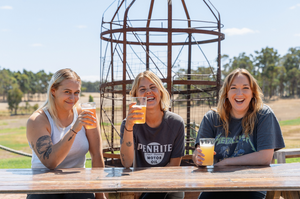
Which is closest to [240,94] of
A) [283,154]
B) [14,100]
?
[283,154]

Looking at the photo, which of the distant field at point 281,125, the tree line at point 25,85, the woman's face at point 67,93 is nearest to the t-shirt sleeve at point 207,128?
the woman's face at point 67,93

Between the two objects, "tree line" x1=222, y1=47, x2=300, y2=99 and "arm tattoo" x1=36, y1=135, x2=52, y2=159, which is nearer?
"arm tattoo" x1=36, y1=135, x2=52, y2=159

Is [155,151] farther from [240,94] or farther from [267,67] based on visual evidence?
[267,67]

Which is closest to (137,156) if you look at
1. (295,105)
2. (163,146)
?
(163,146)

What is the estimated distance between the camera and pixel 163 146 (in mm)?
3045

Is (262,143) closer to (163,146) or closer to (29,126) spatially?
(163,146)

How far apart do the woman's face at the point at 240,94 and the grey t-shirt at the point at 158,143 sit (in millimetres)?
606

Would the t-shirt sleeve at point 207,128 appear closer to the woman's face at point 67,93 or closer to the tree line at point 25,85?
the woman's face at point 67,93

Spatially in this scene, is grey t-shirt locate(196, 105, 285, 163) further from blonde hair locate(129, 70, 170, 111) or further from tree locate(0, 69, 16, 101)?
tree locate(0, 69, 16, 101)

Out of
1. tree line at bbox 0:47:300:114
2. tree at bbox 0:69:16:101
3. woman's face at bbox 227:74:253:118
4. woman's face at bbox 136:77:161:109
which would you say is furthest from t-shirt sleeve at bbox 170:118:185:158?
tree at bbox 0:69:16:101

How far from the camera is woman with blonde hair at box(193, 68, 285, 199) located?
2.70m

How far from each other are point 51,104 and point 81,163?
679 mm

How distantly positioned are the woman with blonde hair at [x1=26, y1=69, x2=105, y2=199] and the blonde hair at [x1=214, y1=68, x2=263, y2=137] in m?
1.29

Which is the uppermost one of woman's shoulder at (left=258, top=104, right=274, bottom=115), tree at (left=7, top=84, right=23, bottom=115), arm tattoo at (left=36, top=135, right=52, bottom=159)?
woman's shoulder at (left=258, top=104, right=274, bottom=115)
